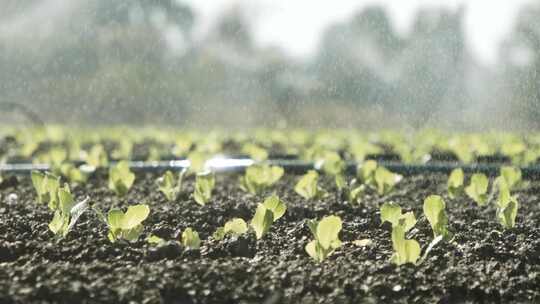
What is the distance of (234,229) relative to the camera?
190cm

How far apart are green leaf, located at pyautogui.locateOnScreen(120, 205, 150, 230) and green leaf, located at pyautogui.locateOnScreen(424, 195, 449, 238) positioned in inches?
26.3

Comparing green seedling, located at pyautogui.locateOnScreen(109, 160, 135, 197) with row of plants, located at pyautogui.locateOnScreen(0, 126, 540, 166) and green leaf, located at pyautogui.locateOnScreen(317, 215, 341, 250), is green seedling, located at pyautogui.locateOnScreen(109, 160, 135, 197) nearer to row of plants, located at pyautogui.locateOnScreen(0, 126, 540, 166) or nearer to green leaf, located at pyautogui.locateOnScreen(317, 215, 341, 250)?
row of plants, located at pyautogui.locateOnScreen(0, 126, 540, 166)

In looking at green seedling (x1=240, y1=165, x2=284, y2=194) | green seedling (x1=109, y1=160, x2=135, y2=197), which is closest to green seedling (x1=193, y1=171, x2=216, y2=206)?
green seedling (x1=240, y1=165, x2=284, y2=194)

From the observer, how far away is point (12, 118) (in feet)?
53.4

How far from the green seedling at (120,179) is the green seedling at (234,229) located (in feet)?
2.90

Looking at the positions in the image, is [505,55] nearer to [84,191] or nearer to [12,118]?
[84,191]

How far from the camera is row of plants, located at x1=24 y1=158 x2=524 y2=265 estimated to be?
1722 mm

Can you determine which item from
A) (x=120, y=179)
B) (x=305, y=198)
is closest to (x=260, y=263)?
(x=305, y=198)

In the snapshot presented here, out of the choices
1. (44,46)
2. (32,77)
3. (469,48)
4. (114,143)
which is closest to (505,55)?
(469,48)

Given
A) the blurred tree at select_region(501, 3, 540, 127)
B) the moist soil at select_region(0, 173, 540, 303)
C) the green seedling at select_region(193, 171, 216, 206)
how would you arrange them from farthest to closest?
the blurred tree at select_region(501, 3, 540, 127) → the green seedling at select_region(193, 171, 216, 206) → the moist soil at select_region(0, 173, 540, 303)

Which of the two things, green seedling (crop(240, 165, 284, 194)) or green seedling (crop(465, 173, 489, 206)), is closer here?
green seedling (crop(465, 173, 489, 206))

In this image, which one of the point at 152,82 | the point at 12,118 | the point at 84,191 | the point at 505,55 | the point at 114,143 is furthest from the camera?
the point at 152,82

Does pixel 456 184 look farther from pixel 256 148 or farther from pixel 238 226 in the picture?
pixel 256 148

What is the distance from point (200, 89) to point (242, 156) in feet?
43.9
